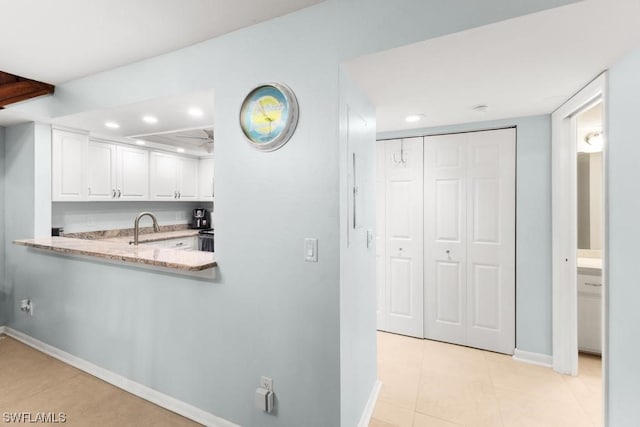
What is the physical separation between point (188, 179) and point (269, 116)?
3570 mm

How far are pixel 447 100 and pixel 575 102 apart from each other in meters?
0.84

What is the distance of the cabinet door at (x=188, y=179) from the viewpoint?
4695 millimetres

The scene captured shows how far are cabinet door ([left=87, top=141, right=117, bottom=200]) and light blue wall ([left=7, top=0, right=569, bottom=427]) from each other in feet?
5.01

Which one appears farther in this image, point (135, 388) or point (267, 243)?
point (135, 388)

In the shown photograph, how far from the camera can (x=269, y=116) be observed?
1.72 meters

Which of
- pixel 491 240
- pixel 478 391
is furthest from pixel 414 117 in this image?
pixel 478 391

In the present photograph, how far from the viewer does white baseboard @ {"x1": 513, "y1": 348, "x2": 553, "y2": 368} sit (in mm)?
2666

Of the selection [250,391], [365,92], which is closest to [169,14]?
[365,92]

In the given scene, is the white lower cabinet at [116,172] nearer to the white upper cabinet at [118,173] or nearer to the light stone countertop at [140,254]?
the white upper cabinet at [118,173]

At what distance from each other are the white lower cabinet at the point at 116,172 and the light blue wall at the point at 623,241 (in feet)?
14.7

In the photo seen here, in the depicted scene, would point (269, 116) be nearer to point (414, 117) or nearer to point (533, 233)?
point (414, 117)

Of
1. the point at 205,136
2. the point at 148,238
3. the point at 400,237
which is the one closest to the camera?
the point at 400,237

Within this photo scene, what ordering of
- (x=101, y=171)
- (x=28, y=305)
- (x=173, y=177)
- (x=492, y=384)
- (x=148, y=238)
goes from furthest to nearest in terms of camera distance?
(x=173, y=177) → (x=148, y=238) → (x=101, y=171) → (x=28, y=305) → (x=492, y=384)

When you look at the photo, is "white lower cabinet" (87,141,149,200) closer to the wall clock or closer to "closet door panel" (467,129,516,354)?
the wall clock
